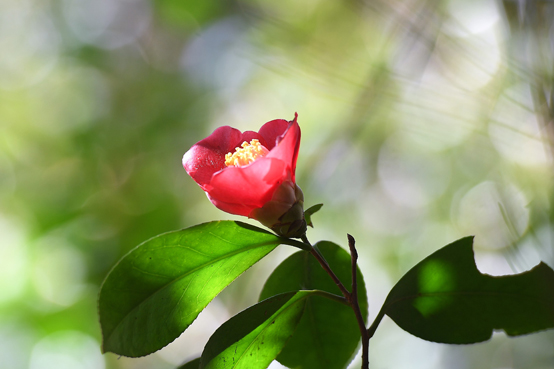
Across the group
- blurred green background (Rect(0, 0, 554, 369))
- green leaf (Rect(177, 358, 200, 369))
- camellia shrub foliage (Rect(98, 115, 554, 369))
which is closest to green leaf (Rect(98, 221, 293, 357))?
camellia shrub foliage (Rect(98, 115, 554, 369))

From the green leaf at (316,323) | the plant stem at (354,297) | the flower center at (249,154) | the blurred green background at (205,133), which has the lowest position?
the blurred green background at (205,133)

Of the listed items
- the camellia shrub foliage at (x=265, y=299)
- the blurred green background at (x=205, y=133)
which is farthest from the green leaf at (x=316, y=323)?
the blurred green background at (x=205, y=133)

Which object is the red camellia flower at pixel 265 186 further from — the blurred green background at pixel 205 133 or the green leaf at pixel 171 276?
the blurred green background at pixel 205 133

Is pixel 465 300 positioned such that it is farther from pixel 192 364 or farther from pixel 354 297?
pixel 192 364

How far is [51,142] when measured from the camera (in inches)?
132

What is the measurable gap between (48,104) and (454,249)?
3744 millimetres

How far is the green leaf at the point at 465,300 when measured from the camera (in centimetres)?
43

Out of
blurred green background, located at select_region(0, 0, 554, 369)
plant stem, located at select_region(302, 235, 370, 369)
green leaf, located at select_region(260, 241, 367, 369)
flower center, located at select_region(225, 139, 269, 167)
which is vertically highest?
flower center, located at select_region(225, 139, 269, 167)

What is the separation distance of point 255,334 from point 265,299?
0.13ft

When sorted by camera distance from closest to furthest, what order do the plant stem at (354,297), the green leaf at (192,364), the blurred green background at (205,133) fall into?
the plant stem at (354,297)
the green leaf at (192,364)
the blurred green background at (205,133)

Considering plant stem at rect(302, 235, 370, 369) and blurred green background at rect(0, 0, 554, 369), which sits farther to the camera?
blurred green background at rect(0, 0, 554, 369)

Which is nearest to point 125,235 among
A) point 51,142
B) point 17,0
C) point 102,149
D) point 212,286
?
point 102,149

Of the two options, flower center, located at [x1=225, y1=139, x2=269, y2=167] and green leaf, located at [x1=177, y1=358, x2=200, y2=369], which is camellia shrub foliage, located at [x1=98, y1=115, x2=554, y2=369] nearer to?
flower center, located at [x1=225, y1=139, x2=269, y2=167]

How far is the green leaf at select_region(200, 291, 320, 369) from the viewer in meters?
0.45
